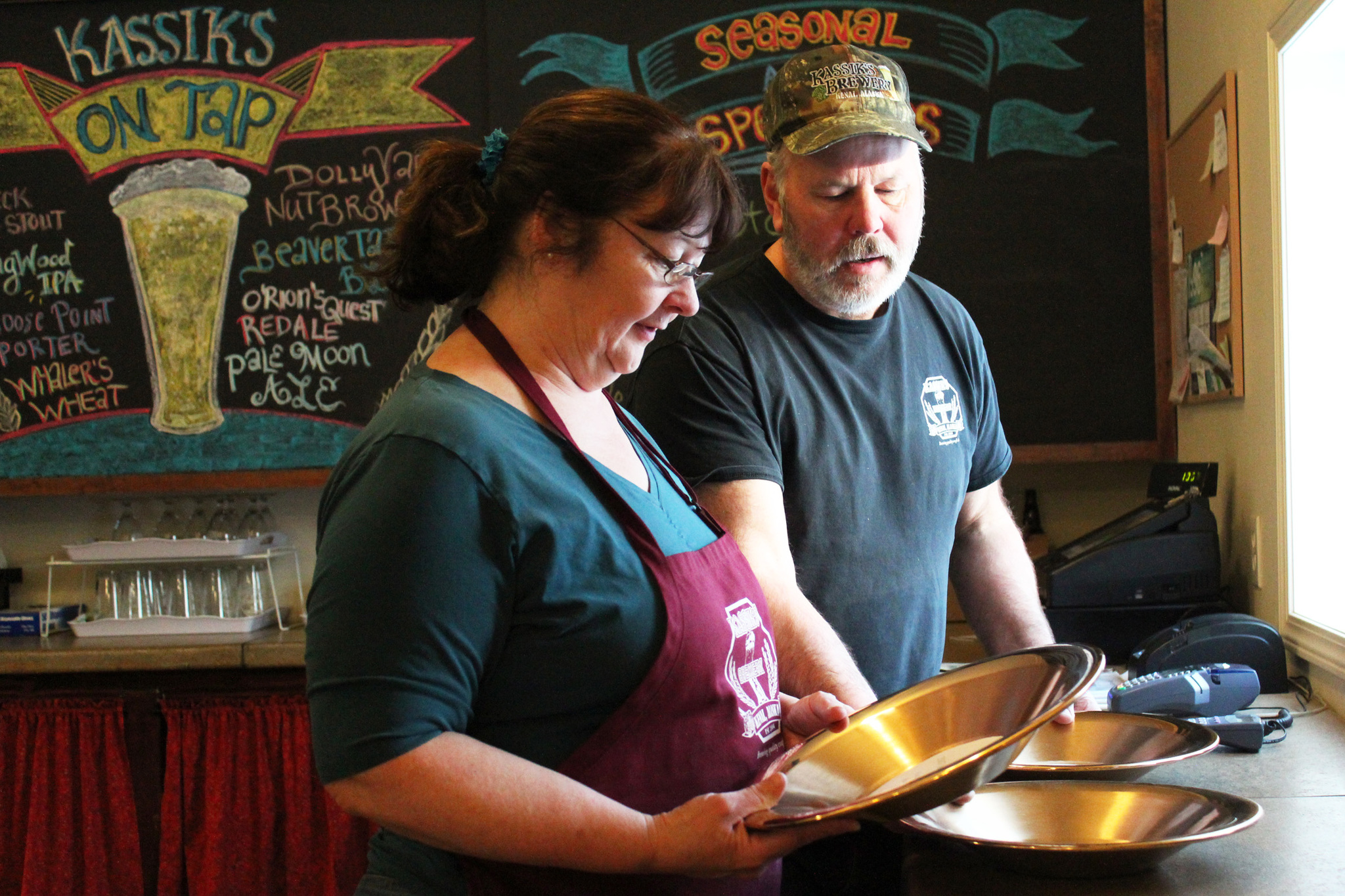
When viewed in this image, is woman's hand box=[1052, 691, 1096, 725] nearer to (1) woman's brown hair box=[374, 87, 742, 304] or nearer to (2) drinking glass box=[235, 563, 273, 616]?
(1) woman's brown hair box=[374, 87, 742, 304]

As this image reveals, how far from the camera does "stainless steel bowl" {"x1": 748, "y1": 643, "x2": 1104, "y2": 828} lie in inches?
36.7

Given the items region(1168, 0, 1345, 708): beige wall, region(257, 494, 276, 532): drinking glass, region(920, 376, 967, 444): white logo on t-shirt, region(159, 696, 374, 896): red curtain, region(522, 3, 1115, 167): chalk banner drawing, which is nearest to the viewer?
region(920, 376, 967, 444): white logo on t-shirt

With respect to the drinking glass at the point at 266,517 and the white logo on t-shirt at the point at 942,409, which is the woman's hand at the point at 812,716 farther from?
the drinking glass at the point at 266,517

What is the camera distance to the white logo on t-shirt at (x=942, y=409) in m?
1.64

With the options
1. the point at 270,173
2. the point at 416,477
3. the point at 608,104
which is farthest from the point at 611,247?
the point at 270,173

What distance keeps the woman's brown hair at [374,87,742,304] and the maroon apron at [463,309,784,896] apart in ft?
0.24

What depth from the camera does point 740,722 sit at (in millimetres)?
1080

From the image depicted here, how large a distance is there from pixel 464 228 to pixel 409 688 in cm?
44

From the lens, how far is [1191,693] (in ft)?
5.09

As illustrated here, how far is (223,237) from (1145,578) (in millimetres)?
2459

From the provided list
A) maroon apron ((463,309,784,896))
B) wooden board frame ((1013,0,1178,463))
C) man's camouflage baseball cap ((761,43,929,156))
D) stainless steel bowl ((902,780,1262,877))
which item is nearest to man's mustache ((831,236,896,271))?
man's camouflage baseball cap ((761,43,929,156))

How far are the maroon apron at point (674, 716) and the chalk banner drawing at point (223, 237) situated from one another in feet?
7.16

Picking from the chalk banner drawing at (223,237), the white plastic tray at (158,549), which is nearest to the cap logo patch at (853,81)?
the chalk banner drawing at (223,237)

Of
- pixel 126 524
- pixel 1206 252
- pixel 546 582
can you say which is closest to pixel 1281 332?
pixel 1206 252
